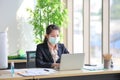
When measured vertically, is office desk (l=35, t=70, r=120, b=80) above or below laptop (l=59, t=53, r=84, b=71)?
below

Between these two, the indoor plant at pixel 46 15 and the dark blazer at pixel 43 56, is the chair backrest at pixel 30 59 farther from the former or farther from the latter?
the indoor plant at pixel 46 15

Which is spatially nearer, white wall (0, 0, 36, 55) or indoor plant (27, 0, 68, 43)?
indoor plant (27, 0, 68, 43)

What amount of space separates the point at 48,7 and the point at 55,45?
7.27 feet

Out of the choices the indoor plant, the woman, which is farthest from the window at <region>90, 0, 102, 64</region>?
the woman

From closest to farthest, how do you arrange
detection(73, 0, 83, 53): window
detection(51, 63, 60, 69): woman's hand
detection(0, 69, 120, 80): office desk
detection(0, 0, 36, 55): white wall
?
detection(0, 69, 120, 80): office desk → detection(51, 63, 60, 69): woman's hand → detection(0, 0, 36, 55): white wall → detection(73, 0, 83, 53): window

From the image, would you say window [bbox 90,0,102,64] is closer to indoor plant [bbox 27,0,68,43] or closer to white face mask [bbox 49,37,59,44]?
indoor plant [bbox 27,0,68,43]

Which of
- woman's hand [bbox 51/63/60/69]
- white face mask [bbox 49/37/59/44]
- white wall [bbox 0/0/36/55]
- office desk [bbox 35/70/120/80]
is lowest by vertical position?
office desk [bbox 35/70/120/80]

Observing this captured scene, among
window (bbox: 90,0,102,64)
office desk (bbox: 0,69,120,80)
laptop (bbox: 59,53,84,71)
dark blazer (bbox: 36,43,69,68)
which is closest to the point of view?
office desk (bbox: 0,69,120,80)

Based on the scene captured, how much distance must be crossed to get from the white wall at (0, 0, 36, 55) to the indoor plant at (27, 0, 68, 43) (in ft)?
1.32

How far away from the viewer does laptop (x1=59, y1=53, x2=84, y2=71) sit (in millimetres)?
3148

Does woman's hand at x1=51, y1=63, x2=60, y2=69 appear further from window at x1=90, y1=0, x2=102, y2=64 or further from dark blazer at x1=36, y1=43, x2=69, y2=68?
window at x1=90, y1=0, x2=102, y2=64

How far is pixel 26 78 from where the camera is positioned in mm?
2836

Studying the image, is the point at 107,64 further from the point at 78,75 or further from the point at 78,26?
the point at 78,26

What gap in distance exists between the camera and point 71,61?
10.4 feet
